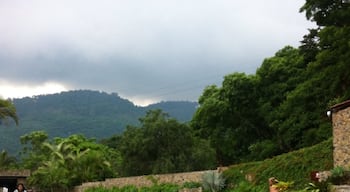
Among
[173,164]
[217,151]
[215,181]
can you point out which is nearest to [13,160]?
[217,151]

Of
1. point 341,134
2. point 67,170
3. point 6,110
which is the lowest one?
point 67,170

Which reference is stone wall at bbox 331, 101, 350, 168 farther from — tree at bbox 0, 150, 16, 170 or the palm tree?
tree at bbox 0, 150, 16, 170

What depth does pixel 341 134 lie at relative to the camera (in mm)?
17469

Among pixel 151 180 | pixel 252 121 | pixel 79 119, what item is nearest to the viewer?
pixel 151 180

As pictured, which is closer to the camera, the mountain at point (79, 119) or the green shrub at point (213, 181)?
the green shrub at point (213, 181)

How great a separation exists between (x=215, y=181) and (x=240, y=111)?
1917 cm

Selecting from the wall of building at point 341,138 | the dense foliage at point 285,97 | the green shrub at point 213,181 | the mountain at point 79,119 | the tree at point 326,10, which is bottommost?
the green shrub at point 213,181

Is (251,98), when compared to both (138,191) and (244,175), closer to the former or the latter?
(138,191)

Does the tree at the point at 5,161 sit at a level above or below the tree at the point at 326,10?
below

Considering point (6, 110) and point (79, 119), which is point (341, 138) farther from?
point (79, 119)

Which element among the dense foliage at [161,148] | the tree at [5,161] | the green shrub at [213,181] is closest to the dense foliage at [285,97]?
the dense foliage at [161,148]

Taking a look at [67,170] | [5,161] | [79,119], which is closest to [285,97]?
[67,170]

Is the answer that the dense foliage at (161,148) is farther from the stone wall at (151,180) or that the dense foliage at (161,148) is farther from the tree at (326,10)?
the tree at (326,10)

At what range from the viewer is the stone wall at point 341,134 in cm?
1714
